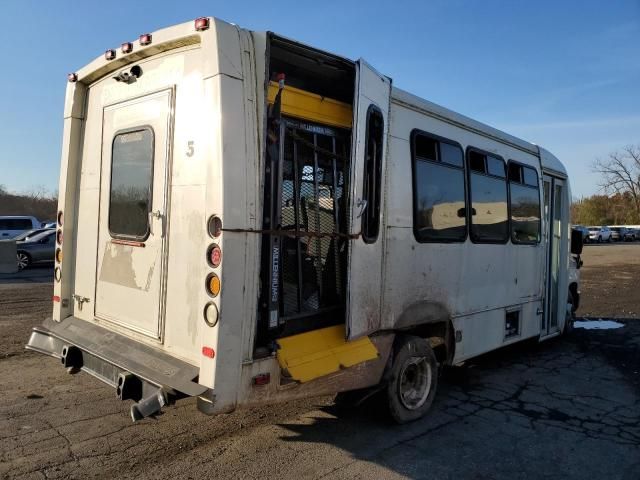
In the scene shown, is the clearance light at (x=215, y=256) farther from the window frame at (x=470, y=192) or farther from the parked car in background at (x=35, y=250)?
the parked car in background at (x=35, y=250)

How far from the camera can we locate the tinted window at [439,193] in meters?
4.97

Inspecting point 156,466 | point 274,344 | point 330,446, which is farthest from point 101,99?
point 330,446

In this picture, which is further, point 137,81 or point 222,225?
point 137,81

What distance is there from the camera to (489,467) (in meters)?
3.99

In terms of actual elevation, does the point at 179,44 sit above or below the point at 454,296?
above

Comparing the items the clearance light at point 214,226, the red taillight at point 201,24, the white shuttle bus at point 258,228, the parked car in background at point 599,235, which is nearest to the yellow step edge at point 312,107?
the white shuttle bus at point 258,228

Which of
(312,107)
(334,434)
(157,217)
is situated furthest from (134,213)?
(334,434)

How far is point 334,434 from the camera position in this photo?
14.7 ft

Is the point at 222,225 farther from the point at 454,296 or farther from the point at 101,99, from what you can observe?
the point at 454,296

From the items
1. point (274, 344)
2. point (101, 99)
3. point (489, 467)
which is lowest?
point (489, 467)

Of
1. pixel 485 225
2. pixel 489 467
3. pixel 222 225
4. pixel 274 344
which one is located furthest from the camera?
pixel 485 225

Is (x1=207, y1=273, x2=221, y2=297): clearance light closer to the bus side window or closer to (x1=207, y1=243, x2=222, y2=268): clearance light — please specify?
(x1=207, y1=243, x2=222, y2=268): clearance light

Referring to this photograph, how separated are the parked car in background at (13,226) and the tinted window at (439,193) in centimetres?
2193

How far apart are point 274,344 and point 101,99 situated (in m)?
2.89
